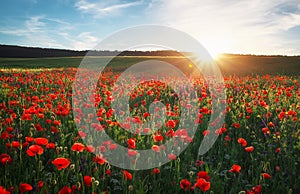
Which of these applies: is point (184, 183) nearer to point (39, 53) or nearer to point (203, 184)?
point (203, 184)

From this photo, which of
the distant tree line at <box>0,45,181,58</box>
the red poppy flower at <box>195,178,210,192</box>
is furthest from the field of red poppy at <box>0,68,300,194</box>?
the distant tree line at <box>0,45,181,58</box>

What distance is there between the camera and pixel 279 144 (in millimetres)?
3994

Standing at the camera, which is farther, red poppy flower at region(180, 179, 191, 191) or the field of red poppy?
the field of red poppy

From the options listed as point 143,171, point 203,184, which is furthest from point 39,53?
point 203,184

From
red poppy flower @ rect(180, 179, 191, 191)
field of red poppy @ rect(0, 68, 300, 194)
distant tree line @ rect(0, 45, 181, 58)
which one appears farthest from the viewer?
distant tree line @ rect(0, 45, 181, 58)

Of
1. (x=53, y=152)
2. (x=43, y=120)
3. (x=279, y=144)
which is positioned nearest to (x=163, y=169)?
(x=53, y=152)

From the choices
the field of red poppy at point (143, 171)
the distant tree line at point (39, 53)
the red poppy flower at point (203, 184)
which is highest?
the distant tree line at point (39, 53)

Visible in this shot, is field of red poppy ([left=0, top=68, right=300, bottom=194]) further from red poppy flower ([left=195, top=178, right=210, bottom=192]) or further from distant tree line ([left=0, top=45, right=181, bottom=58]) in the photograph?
distant tree line ([left=0, top=45, right=181, bottom=58])

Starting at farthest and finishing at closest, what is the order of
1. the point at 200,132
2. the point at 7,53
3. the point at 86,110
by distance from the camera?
the point at 7,53 < the point at 86,110 < the point at 200,132

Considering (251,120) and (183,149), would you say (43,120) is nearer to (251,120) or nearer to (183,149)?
(183,149)

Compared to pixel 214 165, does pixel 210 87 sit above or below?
above

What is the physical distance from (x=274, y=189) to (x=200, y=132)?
1785mm

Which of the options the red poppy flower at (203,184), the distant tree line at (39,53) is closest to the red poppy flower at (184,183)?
the red poppy flower at (203,184)

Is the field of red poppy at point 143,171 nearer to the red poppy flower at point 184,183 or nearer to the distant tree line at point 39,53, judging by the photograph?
the red poppy flower at point 184,183
